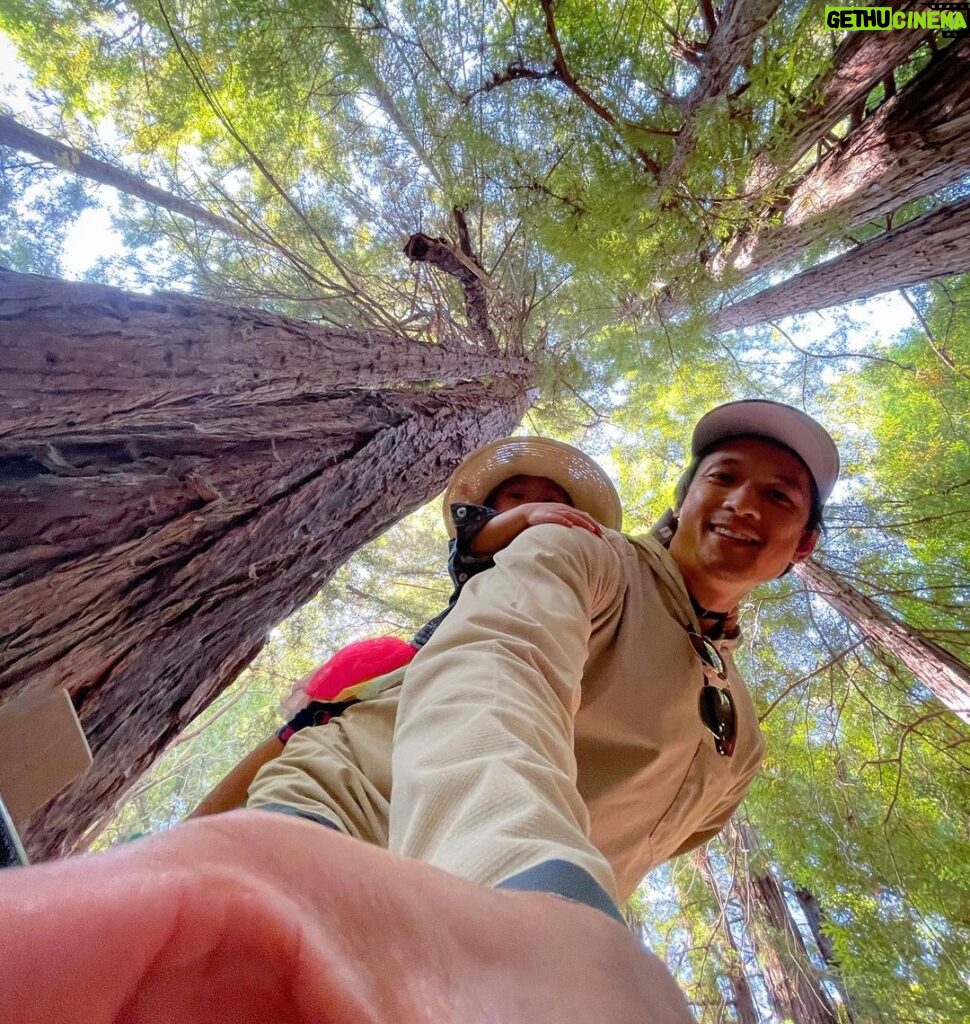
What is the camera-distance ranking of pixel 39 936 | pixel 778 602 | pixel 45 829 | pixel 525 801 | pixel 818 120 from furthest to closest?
pixel 778 602 < pixel 818 120 < pixel 45 829 < pixel 525 801 < pixel 39 936

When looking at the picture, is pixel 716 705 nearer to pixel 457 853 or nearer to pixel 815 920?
pixel 457 853

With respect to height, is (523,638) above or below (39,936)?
below

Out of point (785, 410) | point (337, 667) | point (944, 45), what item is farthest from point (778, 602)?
point (337, 667)

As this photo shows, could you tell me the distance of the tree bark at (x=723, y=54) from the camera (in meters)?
2.75

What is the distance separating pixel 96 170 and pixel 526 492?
4.23m

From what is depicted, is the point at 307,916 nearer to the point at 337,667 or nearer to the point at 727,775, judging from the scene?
the point at 727,775

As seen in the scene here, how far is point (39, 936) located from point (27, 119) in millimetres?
6413

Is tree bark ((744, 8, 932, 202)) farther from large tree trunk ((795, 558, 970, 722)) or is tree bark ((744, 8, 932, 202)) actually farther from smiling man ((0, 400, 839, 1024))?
smiling man ((0, 400, 839, 1024))

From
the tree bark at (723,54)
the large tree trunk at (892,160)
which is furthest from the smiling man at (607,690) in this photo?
the large tree trunk at (892,160)

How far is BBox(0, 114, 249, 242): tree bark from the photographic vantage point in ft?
14.3

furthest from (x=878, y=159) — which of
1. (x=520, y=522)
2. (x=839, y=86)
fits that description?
(x=520, y=522)

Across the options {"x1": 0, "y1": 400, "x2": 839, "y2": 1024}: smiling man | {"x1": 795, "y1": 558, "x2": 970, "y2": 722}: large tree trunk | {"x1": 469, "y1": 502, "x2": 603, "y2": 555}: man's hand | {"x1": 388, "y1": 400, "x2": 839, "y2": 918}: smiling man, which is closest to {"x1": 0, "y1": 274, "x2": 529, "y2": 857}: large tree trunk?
{"x1": 0, "y1": 400, "x2": 839, "y2": 1024}: smiling man

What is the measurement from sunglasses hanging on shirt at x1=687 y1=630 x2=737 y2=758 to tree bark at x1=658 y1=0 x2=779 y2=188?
2.82 meters

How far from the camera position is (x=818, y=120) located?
3.50 metres
